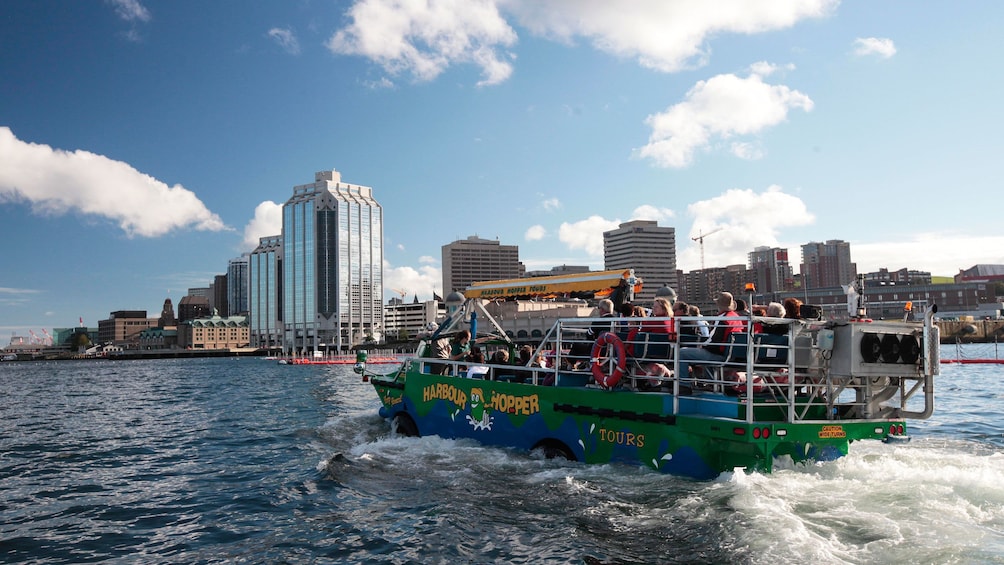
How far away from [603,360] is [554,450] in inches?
68.5

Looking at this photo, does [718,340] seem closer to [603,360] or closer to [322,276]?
[603,360]

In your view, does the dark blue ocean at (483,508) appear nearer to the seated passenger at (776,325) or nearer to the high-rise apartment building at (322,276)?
the seated passenger at (776,325)

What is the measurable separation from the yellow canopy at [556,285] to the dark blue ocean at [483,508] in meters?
3.80

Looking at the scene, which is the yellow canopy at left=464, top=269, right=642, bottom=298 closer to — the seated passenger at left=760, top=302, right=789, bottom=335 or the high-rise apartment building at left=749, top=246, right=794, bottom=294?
the seated passenger at left=760, top=302, right=789, bottom=335

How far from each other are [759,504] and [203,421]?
1852 centimetres

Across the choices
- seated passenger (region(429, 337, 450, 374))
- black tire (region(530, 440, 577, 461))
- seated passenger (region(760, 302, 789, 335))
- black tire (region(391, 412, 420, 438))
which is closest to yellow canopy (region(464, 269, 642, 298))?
seated passenger (region(429, 337, 450, 374))

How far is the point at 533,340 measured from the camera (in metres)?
14.0

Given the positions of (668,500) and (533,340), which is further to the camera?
(533,340)

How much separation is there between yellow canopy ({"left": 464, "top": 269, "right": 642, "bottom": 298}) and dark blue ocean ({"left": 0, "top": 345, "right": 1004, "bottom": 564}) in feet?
12.5

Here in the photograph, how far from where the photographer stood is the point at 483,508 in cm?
836

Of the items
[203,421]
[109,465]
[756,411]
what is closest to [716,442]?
[756,411]

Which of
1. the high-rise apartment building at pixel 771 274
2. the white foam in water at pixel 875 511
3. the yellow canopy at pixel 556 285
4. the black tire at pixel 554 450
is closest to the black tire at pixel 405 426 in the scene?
the yellow canopy at pixel 556 285

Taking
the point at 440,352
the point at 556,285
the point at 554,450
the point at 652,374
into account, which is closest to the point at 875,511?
the point at 652,374

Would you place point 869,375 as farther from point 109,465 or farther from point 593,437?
point 109,465
